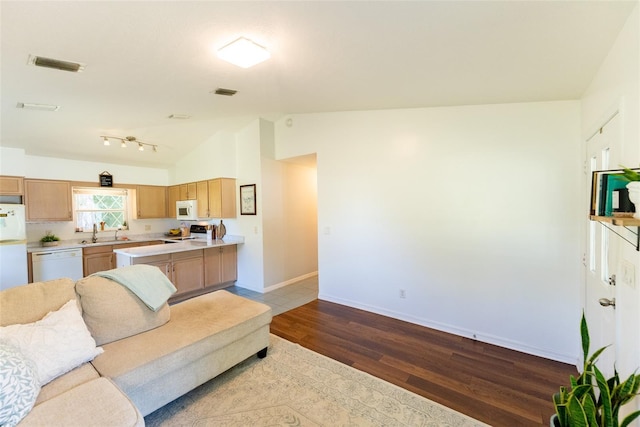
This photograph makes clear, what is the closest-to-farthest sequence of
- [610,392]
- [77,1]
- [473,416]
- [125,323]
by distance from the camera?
[610,392], [77,1], [473,416], [125,323]

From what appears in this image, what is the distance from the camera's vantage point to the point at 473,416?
6.07 ft

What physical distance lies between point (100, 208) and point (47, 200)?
0.87 meters

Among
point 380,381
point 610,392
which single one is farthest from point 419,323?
point 610,392

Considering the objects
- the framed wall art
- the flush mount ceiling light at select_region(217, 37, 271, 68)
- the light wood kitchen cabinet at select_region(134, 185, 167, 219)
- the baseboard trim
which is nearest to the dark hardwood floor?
the baseboard trim

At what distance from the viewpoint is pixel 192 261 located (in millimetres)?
4332

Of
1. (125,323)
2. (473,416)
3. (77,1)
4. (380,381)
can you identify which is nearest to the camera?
(77,1)

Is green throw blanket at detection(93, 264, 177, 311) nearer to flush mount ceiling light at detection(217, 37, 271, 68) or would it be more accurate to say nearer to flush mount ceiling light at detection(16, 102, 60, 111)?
flush mount ceiling light at detection(217, 37, 271, 68)

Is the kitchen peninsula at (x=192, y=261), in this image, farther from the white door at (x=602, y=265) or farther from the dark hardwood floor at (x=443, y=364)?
the white door at (x=602, y=265)

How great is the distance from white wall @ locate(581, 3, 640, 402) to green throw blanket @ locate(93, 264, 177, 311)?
3.01 meters

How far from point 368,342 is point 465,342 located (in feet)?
3.37

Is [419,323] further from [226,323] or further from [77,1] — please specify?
[77,1]

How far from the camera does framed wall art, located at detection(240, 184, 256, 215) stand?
4.57 metres

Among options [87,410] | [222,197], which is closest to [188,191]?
[222,197]

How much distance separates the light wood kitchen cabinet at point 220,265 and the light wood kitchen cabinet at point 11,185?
8.92 feet
